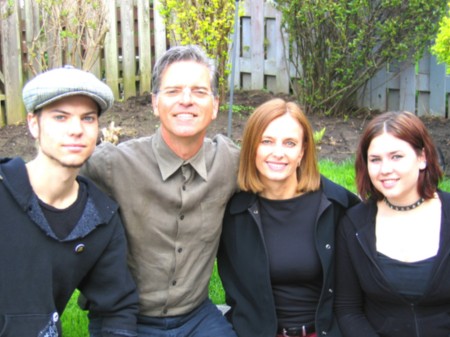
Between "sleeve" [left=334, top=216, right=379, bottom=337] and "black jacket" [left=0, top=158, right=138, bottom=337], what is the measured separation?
0.99 m

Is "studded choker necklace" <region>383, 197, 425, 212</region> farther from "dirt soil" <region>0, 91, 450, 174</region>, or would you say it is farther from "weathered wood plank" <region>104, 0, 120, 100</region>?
"weathered wood plank" <region>104, 0, 120, 100</region>

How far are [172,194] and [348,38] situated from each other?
4770mm

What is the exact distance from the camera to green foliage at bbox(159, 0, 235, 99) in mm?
7453

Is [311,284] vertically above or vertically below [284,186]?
below

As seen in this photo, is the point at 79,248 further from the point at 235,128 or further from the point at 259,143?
the point at 235,128

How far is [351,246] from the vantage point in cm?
331

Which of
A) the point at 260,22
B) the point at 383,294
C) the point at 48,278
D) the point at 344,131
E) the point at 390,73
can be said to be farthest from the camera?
the point at 260,22

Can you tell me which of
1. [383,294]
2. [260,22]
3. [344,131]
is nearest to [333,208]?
[383,294]

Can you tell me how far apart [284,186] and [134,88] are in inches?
235

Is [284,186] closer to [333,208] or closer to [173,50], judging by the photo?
[333,208]

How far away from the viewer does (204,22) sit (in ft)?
24.3

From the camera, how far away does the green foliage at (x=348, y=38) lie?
24.0 feet

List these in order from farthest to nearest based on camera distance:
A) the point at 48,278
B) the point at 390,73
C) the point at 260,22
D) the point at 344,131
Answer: the point at 260,22 < the point at 390,73 < the point at 344,131 < the point at 48,278

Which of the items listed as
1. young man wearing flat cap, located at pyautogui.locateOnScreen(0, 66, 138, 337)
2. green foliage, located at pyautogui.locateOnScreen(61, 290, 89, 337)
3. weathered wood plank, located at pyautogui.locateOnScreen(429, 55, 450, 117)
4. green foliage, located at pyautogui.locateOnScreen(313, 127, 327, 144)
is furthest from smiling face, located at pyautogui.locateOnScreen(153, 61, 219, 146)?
weathered wood plank, located at pyautogui.locateOnScreen(429, 55, 450, 117)
